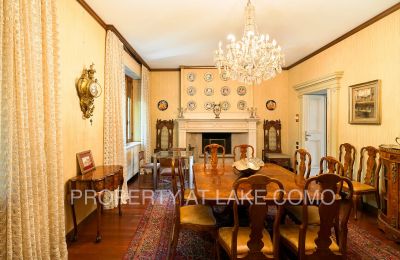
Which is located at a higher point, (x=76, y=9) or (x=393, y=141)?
(x=76, y=9)

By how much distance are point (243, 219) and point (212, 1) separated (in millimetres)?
2707

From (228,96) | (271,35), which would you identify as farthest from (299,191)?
(228,96)

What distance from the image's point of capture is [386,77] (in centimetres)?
313

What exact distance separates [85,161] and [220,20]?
257 cm

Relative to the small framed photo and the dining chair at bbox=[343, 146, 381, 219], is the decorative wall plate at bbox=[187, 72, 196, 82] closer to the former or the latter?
the small framed photo

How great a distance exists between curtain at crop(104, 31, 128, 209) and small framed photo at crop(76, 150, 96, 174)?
47 centimetres

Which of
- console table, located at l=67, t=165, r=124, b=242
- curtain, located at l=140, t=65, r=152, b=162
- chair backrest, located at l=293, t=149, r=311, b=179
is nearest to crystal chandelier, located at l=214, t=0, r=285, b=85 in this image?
chair backrest, located at l=293, t=149, r=311, b=179

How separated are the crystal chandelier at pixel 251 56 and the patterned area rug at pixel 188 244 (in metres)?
1.98

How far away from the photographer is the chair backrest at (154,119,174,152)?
20.3ft

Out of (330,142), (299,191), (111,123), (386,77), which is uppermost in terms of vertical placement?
(386,77)

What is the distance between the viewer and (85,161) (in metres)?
2.88

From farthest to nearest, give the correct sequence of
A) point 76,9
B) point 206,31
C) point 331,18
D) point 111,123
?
point 206,31 → point 111,123 → point 331,18 → point 76,9

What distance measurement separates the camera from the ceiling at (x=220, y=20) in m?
2.91

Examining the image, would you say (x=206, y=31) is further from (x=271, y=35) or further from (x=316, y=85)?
(x=316, y=85)
